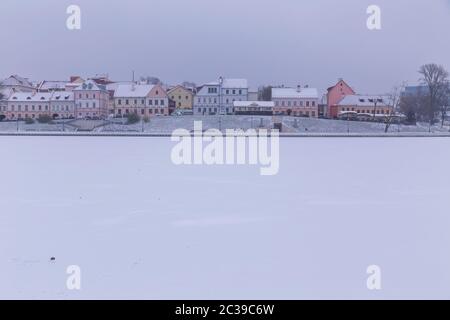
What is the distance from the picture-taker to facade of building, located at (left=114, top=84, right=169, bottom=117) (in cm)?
2614

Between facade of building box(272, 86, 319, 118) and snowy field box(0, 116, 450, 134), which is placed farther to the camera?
facade of building box(272, 86, 319, 118)

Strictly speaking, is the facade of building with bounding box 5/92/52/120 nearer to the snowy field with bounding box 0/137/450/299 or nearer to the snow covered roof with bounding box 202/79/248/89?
the snow covered roof with bounding box 202/79/248/89

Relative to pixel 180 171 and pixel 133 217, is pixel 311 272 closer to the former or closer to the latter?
pixel 133 217

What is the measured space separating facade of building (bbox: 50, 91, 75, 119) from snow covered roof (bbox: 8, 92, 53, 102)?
0.71 m

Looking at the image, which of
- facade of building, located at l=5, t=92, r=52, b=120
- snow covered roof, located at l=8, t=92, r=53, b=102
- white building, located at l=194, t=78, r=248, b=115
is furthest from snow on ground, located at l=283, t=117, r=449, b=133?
snow covered roof, located at l=8, t=92, r=53, b=102

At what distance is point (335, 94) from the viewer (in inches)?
1079

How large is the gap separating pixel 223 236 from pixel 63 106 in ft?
78.5

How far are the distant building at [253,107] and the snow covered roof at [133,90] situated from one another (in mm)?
4025

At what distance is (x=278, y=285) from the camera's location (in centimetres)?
244

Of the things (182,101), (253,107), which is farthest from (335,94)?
(182,101)

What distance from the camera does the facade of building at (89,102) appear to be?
83.0ft

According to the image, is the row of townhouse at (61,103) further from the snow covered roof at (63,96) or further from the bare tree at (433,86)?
the bare tree at (433,86)

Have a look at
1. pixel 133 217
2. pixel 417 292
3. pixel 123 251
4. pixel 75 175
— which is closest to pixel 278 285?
pixel 417 292

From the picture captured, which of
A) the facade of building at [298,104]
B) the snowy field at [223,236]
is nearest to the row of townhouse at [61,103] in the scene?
the facade of building at [298,104]
